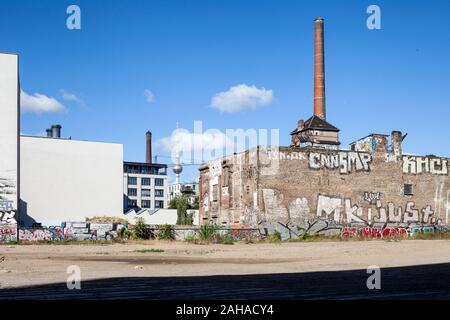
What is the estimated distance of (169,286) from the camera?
1328cm

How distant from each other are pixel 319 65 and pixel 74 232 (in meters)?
32.5

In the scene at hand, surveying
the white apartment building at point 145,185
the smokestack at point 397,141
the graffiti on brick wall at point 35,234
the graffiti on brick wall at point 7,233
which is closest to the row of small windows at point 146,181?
the white apartment building at point 145,185

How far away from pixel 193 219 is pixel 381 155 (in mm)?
36227

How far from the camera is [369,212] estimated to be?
49.7m

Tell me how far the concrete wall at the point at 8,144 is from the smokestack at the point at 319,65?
3161 centimetres

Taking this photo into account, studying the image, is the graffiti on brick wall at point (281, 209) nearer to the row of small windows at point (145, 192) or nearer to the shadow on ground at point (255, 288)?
the shadow on ground at point (255, 288)

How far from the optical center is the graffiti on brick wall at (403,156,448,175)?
Result: 51688 millimetres

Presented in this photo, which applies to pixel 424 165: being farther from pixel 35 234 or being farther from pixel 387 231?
pixel 35 234

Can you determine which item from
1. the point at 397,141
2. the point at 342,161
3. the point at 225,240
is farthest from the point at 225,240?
the point at 397,141

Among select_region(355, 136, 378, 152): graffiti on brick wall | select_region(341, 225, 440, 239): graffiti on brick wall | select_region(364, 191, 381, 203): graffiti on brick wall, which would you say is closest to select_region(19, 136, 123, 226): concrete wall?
select_region(355, 136, 378, 152): graffiti on brick wall

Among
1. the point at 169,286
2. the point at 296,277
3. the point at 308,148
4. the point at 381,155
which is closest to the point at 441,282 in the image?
the point at 296,277

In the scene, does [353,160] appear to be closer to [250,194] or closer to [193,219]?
[250,194]

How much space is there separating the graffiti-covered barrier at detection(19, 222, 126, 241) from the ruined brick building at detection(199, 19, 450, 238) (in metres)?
10.6
